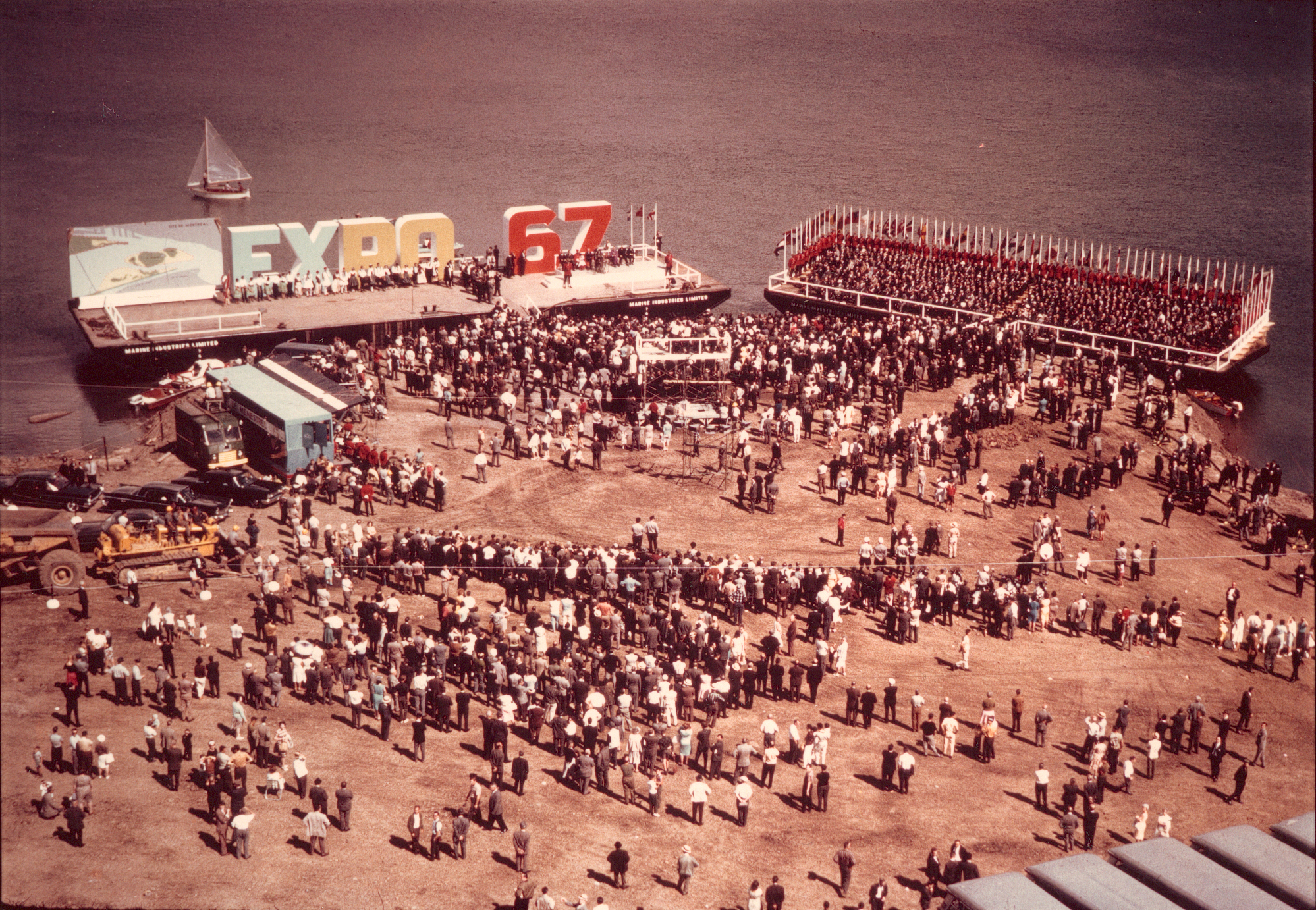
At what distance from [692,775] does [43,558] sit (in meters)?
23.2

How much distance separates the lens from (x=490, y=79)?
172125 mm

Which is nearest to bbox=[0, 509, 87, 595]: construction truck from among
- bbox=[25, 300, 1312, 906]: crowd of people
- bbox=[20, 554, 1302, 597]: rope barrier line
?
bbox=[20, 554, 1302, 597]: rope barrier line

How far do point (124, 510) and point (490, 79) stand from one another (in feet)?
438

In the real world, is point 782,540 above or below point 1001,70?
below

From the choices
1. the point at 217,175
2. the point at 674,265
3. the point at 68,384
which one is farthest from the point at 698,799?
the point at 217,175

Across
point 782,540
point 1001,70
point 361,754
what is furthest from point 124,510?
point 1001,70

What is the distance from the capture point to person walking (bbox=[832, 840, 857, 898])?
33.2 meters

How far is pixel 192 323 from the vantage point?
73.7m

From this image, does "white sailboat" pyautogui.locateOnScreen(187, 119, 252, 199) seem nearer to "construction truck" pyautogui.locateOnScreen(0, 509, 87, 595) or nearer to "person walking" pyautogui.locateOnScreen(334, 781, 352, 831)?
"construction truck" pyautogui.locateOnScreen(0, 509, 87, 595)

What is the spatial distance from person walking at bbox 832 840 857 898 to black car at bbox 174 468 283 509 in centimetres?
2750

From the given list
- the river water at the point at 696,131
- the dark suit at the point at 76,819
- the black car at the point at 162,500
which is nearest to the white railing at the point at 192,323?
the river water at the point at 696,131

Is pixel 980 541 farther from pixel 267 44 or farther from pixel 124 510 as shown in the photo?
pixel 267 44

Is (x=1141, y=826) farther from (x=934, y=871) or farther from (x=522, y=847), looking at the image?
(x=522, y=847)

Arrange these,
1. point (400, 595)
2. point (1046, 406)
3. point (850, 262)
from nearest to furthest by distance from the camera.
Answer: point (400, 595)
point (1046, 406)
point (850, 262)
